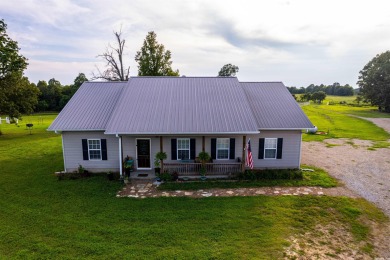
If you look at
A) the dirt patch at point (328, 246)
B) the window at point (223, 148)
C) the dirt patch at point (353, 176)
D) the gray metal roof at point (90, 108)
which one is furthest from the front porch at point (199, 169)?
the dirt patch at point (353, 176)

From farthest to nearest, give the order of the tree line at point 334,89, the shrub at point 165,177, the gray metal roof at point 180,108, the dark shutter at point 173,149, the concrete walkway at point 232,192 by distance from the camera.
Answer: the tree line at point 334,89, the dark shutter at point 173,149, the gray metal roof at point 180,108, the shrub at point 165,177, the concrete walkway at point 232,192

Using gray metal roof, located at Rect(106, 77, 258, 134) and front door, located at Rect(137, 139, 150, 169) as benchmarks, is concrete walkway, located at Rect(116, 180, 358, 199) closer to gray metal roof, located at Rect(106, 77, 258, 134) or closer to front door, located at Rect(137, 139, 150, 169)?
front door, located at Rect(137, 139, 150, 169)

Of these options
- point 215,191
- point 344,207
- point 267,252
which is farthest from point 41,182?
point 344,207

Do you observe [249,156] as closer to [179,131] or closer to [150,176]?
[179,131]

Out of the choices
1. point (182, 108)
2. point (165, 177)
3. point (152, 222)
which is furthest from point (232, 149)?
point (152, 222)

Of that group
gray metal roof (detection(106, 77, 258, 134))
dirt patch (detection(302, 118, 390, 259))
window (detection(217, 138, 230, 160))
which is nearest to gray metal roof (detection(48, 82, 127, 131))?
gray metal roof (detection(106, 77, 258, 134))

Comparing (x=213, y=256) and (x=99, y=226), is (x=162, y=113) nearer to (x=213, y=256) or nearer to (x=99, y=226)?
(x=99, y=226)

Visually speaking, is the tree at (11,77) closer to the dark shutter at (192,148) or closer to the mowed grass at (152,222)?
the mowed grass at (152,222)
